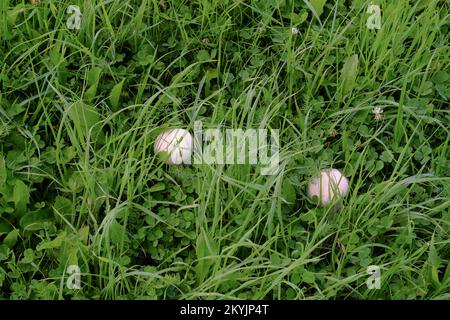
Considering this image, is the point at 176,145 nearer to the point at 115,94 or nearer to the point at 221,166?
the point at 221,166

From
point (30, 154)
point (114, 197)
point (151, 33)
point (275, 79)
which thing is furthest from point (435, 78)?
point (30, 154)

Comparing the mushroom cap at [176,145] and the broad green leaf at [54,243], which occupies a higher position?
the mushroom cap at [176,145]

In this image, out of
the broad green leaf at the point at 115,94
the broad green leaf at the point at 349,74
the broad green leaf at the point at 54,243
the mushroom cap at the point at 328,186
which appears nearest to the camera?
the broad green leaf at the point at 54,243

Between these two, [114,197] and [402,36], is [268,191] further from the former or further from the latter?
[402,36]

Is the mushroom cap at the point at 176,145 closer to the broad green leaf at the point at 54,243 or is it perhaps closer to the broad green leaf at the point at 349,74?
the broad green leaf at the point at 54,243

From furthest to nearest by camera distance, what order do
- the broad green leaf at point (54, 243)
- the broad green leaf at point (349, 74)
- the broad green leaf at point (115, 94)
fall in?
the broad green leaf at point (349, 74) < the broad green leaf at point (115, 94) < the broad green leaf at point (54, 243)

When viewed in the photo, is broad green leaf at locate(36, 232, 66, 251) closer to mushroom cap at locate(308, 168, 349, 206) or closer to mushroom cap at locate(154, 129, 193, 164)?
mushroom cap at locate(154, 129, 193, 164)

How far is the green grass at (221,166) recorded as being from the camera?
2.10 meters

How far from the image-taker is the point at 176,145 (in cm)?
228

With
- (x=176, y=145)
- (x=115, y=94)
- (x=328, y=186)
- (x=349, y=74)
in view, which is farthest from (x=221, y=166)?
(x=349, y=74)

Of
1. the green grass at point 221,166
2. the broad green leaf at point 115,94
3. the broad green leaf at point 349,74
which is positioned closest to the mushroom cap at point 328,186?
the green grass at point 221,166

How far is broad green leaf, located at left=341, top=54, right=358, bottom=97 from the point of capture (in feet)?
8.52

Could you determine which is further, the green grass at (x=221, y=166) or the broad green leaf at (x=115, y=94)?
the broad green leaf at (x=115, y=94)

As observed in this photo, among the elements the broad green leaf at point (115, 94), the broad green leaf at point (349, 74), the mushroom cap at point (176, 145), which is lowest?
the mushroom cap at point (176, 145)
